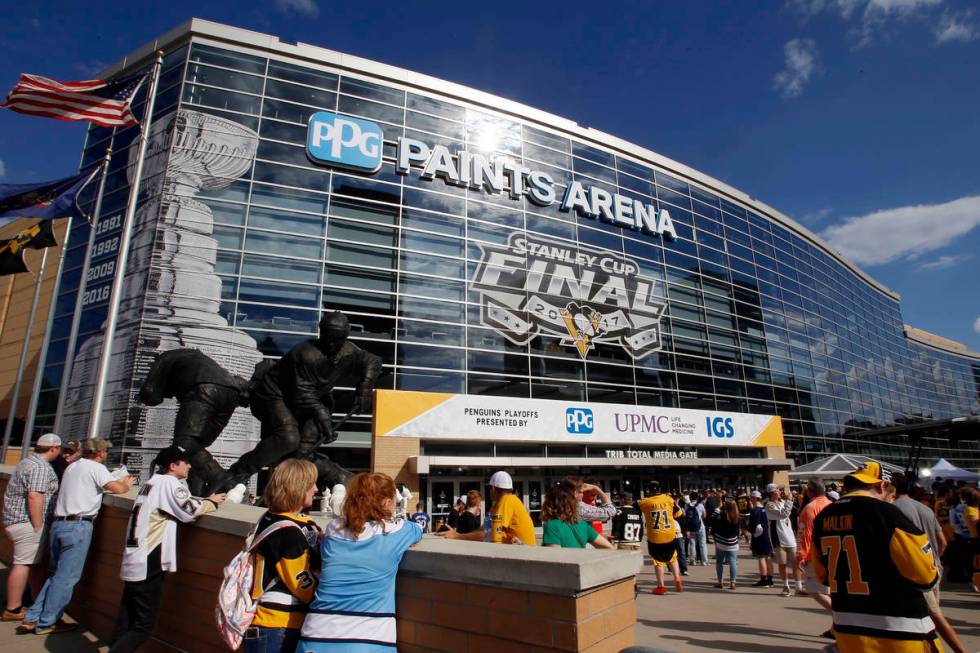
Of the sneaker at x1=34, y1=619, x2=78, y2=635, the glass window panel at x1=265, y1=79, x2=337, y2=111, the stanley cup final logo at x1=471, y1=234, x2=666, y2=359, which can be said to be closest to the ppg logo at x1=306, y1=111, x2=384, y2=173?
the glass window panel at x1=265, y1=79, x2=337, y2=111

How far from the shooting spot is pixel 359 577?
2.35m

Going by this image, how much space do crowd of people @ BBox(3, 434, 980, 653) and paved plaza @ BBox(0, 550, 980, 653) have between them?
380 mm

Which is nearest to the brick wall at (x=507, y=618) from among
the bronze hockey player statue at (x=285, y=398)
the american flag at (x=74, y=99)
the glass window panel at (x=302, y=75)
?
the bronze hockey player statue at (x=285, y=398)

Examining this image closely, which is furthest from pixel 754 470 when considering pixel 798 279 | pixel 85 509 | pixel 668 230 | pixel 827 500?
pixel 85 509

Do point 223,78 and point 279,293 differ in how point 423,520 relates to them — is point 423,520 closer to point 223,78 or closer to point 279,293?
point 279,293

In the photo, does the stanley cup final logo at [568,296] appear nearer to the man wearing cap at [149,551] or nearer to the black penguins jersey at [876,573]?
the man wearing cap at [149,551]

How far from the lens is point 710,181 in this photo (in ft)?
106

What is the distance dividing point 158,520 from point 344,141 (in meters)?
20.1

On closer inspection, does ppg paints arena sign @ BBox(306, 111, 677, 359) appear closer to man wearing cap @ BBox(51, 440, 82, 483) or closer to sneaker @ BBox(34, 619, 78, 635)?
man wearing cap @ BBox(51, 440, 82, 483)

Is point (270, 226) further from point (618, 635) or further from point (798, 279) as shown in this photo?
point (798, 279)

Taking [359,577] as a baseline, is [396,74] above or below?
above

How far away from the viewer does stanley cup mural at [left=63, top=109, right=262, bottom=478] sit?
1692 cm

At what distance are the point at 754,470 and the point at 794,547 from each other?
20.9m

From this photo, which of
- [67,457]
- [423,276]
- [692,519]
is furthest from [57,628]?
[423,276]
